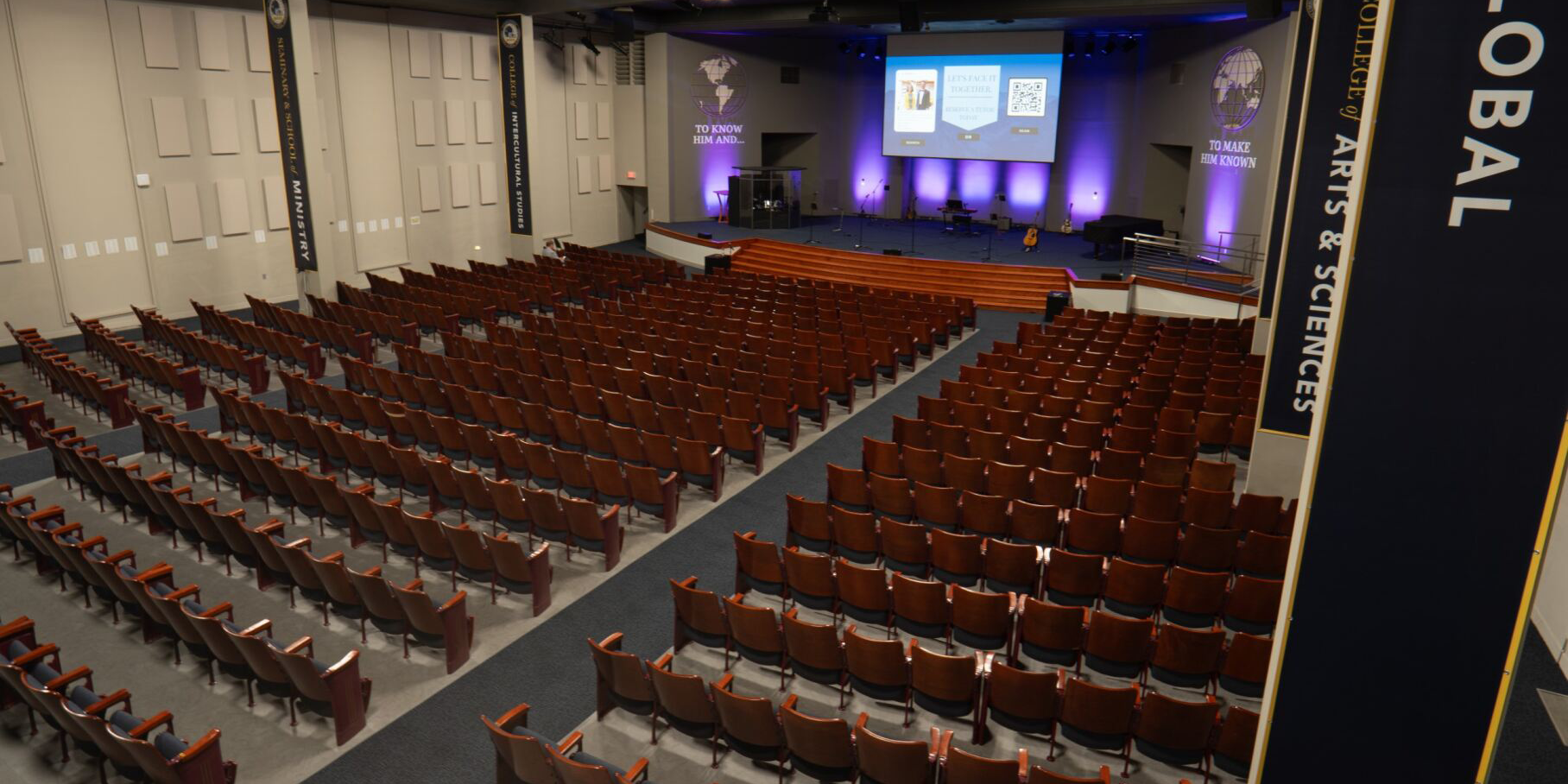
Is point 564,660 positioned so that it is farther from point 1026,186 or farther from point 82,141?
point 1026,186

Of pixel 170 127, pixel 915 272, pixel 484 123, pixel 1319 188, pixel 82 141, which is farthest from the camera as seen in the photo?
pixel 484 123

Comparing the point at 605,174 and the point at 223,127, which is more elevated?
the point at 223,127

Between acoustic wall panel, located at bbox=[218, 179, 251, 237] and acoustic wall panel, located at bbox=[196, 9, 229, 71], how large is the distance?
6.39 ft

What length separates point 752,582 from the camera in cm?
662

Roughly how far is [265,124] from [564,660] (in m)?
14.8

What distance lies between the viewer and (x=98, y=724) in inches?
179

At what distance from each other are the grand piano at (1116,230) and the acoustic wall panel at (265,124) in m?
16.2

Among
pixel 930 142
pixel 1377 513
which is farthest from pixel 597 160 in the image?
pixel 1377 513

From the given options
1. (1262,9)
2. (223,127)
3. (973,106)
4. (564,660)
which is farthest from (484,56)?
(564,660)

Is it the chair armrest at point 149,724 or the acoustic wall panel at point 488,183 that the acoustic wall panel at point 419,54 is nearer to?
Result: the acoustic wall panel at point 488,183

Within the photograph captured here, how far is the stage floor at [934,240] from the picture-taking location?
777 inches

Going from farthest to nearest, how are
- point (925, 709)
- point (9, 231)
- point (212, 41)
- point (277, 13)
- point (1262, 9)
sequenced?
1. point (212, 41)
2. point (1262, 9)
3. point (277, 13)
4. point (9, 231)
5. point (925, 709)

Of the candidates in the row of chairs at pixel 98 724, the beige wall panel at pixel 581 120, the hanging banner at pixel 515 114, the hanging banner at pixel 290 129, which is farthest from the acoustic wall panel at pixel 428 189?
the row of chairs at pixel 98 724

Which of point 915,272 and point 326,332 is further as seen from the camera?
point 915,272
